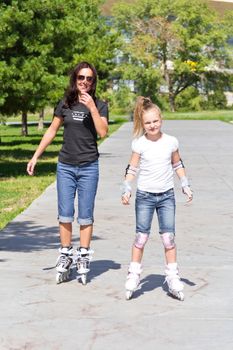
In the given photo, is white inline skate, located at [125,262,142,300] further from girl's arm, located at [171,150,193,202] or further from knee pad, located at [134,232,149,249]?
girl's arm, located at [171,150,193,202]

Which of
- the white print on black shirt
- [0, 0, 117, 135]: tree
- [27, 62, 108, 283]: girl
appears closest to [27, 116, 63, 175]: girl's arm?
[27, 62, 108, 283]: girl

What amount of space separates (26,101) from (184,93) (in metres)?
67.1

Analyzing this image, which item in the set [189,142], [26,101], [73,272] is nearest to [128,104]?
[189,142]

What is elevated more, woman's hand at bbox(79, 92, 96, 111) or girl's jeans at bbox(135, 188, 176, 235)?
woman's hand at bbox(79, 92, 96, 111)

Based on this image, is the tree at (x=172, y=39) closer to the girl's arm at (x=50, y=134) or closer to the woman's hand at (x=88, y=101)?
the girl's arm at (x=50, y=134)

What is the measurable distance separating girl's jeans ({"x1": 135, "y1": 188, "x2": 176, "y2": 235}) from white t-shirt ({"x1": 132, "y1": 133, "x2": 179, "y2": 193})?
52mm

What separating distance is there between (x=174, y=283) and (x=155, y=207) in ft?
2.12

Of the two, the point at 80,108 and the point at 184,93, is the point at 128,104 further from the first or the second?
the point at 80,108

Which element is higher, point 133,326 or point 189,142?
point 133,326

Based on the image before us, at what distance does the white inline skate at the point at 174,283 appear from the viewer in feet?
21.9

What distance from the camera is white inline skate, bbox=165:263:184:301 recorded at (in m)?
6.68

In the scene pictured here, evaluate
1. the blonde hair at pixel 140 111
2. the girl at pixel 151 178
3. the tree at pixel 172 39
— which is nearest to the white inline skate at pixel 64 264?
the girl at pixel 151 178

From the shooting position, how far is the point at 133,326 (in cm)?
589

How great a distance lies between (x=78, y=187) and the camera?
7375mm
